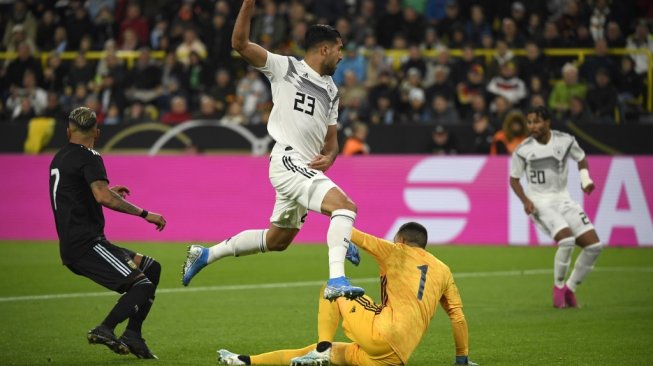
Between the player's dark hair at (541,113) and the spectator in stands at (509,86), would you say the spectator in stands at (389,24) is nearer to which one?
the spectator in stands at (509,86)

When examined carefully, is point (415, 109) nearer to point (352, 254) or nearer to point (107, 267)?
point (352, 254)

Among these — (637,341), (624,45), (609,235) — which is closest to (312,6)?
(624,45)

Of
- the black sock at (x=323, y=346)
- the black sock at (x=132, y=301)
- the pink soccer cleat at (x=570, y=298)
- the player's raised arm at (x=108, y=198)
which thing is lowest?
the pink soccer cleat at (x=570, y=298)

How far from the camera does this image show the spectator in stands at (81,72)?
26766mm

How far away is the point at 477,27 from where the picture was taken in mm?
25438

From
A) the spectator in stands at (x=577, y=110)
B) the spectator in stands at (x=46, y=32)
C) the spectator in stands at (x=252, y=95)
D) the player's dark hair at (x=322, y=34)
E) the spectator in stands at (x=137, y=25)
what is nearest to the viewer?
the player's dark hair at (x=322, y=34)

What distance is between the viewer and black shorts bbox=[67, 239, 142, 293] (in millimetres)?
9000

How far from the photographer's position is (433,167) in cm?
2064

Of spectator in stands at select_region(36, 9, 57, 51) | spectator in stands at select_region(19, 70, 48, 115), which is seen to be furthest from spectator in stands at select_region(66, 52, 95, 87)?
spectator in stands at select_region(36, 9, 57, 51)

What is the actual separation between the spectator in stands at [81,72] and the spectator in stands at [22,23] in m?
2.32

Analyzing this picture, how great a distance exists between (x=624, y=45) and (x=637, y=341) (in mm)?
14774

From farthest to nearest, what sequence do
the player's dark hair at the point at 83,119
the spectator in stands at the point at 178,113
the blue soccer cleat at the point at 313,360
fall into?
the spectator in stands at the point at 178,113 < the player's dark hair at the point at 83,119 < the blue soccer cleat at the point at 313,360

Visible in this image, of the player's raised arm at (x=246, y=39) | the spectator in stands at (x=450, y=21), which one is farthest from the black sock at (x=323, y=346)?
the spectator in stands at (x=450, y=21)

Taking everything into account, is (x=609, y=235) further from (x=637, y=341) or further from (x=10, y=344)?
(x=10, y=344)
